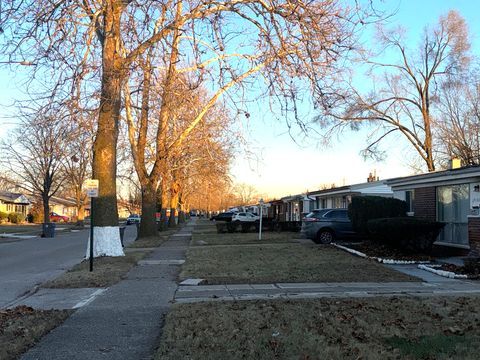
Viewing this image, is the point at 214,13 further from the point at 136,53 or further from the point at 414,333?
the point at 414,333

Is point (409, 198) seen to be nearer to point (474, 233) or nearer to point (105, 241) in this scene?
point (474, 233)

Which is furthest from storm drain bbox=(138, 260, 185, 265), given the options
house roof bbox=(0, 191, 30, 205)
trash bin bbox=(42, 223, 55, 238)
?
house roof bbox=(0, 191, 30, 205)

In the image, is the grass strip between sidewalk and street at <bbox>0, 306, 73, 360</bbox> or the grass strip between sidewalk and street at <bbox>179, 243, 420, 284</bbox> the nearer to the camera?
the grass strip between sidewalk and street at <bbox>0, 306, 73, 360</bbox>

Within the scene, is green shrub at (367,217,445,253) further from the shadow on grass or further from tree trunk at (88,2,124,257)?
the shadow on grass

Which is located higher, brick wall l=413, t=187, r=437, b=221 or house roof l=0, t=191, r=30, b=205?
house roof l=0, t=191, r=30, b=205

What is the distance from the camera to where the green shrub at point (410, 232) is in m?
16.0

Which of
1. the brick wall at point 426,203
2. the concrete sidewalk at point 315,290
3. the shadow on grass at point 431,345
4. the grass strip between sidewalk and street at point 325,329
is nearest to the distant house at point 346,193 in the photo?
the brick wall at point 426,203

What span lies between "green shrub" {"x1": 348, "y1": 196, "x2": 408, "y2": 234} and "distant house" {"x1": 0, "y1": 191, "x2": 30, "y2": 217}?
68040 mm

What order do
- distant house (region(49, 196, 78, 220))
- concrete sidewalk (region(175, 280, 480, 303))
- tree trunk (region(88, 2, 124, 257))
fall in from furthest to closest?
distant house (region(49, 196, 78, 220)), tree trunk (region(88, 2, 124, 257)), concrete sidewalk (region(175, 280, 480, 303))

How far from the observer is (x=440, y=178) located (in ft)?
56.3

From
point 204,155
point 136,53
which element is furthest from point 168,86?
point 204,155

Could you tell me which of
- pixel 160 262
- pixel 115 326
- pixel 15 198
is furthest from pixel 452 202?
pixel 15 198

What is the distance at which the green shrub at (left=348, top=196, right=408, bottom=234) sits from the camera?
19.6 meters

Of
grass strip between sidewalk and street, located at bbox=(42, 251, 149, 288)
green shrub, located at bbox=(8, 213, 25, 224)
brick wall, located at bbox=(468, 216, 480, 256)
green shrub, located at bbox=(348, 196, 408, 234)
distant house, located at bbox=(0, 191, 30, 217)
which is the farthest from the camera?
distant house, located at bbox=(0, 191, 30, 217)
